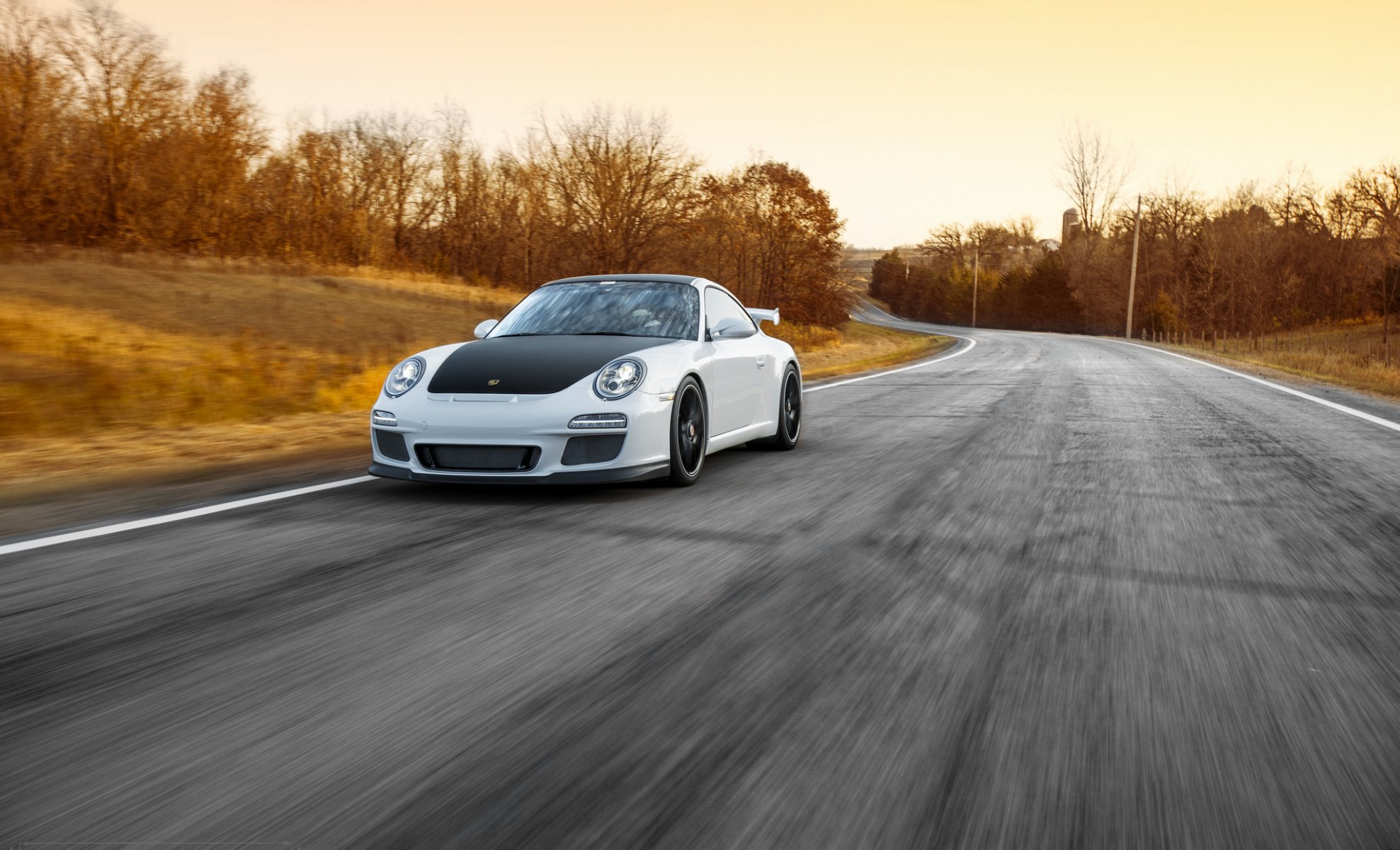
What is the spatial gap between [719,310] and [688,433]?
1.58 metres

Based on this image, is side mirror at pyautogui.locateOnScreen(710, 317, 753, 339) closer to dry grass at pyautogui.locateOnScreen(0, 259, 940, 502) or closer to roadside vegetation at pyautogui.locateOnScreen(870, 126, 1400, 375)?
dry grass at pyautogui.locateOnScreen(0, 259, 940, 502)

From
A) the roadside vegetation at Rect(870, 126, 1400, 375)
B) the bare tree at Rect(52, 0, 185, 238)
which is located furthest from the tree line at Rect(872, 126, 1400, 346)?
the bare tree at Rect(52, 0, 185, 238)

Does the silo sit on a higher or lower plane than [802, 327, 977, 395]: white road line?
higher

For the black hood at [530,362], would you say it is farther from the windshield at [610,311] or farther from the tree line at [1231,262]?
the tree line at [1231,262]

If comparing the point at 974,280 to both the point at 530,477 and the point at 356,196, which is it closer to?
the point at 356,196

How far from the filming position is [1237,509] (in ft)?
19.8

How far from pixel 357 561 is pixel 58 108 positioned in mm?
26862

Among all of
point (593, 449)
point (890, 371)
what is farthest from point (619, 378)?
point (890, 371)

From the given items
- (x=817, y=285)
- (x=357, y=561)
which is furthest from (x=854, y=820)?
(x=817, y=285)

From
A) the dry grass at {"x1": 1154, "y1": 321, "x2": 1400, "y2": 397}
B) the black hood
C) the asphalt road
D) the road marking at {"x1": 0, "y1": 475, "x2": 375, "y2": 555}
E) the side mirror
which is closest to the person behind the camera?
the asphalt road

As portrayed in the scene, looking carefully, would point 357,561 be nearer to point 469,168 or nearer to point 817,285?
point 817,285

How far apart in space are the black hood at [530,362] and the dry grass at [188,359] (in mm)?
2263

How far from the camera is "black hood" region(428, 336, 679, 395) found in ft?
20.4

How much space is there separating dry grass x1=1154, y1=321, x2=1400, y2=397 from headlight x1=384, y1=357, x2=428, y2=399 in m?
15.4
